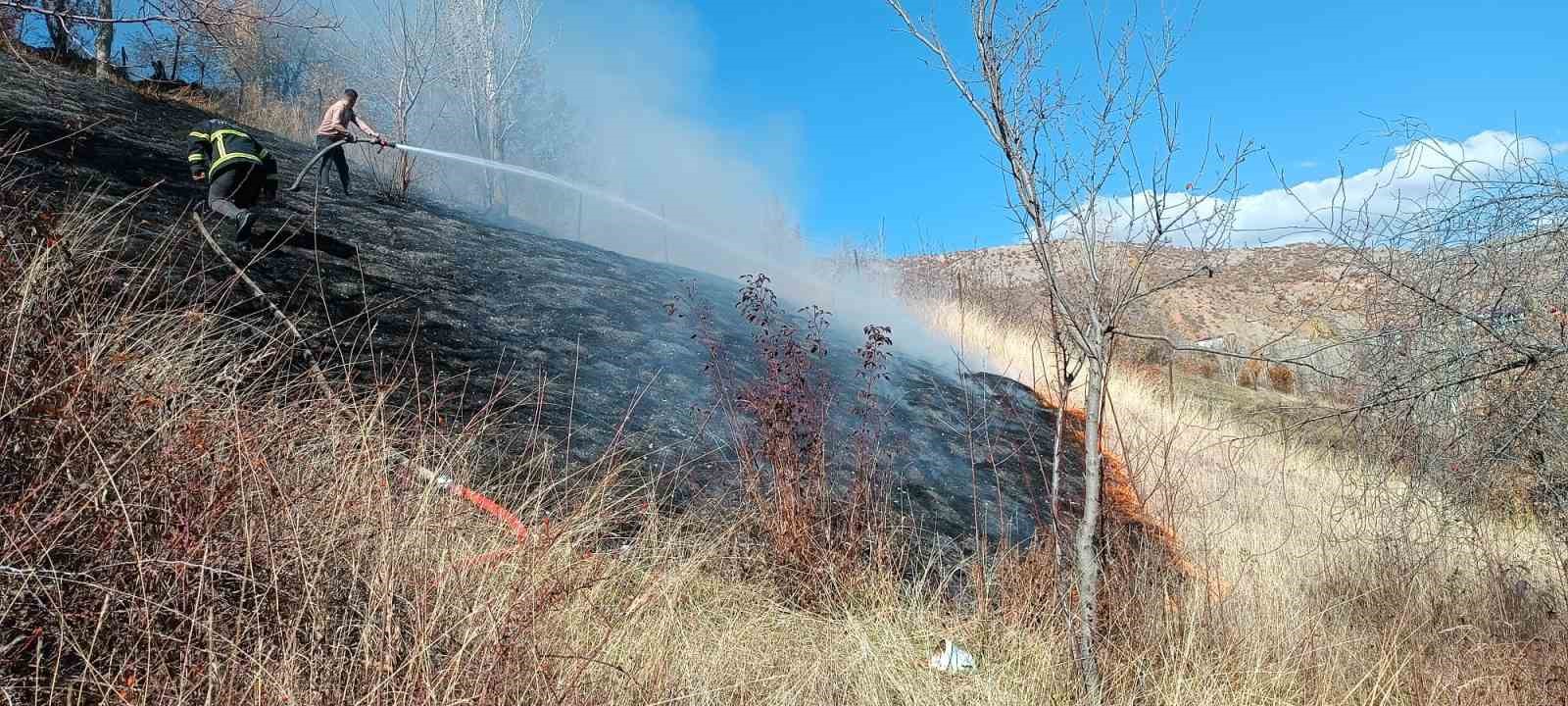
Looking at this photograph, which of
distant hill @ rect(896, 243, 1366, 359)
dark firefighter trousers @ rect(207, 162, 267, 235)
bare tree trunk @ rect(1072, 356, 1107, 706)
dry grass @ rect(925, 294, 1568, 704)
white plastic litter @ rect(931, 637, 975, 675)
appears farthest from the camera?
dark firefighter trousers @ rect(207, 162, 267, 235)

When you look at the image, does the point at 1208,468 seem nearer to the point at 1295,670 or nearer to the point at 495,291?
the point at 1295,670

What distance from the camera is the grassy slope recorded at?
2012 mm

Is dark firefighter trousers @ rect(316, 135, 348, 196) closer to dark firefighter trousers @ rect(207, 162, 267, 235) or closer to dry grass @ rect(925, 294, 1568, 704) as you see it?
dark firefighter trousers @ rect(207, 162, 267, 235)

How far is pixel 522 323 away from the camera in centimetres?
755

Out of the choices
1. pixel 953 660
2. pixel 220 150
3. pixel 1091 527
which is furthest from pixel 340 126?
pixel 1091 527

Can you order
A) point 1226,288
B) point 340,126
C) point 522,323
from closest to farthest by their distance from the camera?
1. point 522,323
2. point 340,126
3. point 1226,288

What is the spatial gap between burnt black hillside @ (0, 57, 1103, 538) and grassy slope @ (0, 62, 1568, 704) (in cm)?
82

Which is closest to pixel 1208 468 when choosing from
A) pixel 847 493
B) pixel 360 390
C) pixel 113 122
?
pixel 847 493

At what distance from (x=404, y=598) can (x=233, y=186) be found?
274 inches

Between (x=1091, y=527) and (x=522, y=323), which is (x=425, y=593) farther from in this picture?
(x=522, y=323)

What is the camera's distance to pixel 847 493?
5.38m

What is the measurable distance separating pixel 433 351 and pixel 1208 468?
25.7 ft

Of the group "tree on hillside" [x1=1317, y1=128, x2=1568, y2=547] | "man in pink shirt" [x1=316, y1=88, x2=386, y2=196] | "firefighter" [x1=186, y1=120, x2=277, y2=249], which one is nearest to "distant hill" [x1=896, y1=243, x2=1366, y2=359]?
"tree on hillside" [x1=1317, y1=128, x2=1568, y2=547]

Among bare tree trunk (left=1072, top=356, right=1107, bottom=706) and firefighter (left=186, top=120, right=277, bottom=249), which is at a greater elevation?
firefighter (left=186, top=120, right=277, bottom=249)
